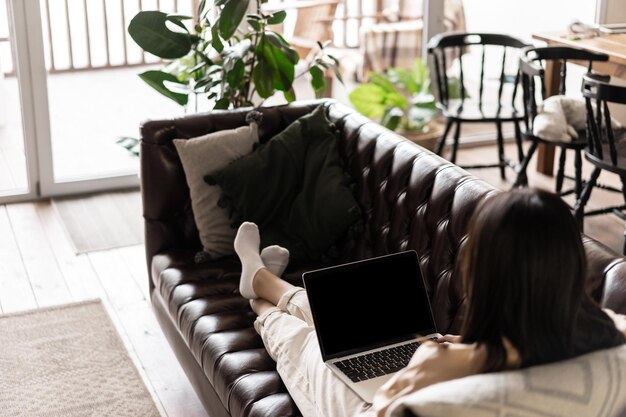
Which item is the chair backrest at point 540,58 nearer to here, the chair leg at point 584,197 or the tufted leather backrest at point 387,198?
the chair leg at point 584,197

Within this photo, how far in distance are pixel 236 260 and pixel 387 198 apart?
1.98ft

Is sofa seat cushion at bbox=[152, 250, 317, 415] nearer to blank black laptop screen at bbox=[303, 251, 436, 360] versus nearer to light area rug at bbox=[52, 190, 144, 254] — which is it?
blank black laptop screen at bbox=[303, 251, 436, 360]

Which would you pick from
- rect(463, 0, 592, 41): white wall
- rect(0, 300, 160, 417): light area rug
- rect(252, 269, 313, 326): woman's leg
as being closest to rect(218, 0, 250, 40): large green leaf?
rect(252, 269, 313, 326): woman's leg

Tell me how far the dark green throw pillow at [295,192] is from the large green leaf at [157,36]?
69cm

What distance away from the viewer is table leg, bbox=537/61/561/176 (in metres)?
4.84

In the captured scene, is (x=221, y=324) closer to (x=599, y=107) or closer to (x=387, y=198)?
(x=387, y=198)

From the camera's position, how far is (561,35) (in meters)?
4.81

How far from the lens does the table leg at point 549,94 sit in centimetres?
484

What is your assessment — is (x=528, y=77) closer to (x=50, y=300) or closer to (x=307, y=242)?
(x=307, y=242)

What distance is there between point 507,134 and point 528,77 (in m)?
1.54

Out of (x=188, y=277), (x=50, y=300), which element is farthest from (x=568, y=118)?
(x=50, y=300)

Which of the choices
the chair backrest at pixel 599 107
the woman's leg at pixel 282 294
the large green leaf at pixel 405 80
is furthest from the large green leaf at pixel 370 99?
the woman's leg at pixel 282 294

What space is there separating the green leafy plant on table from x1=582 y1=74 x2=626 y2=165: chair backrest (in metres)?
1.21

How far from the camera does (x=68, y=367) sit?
318cm
